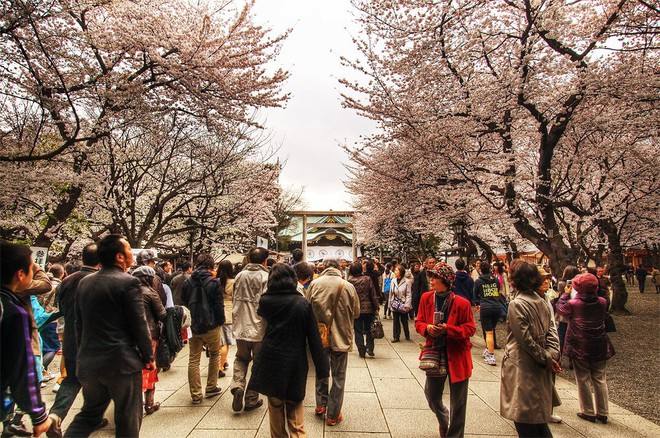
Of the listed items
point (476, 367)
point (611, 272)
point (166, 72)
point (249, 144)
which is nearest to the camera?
point (476, 367)

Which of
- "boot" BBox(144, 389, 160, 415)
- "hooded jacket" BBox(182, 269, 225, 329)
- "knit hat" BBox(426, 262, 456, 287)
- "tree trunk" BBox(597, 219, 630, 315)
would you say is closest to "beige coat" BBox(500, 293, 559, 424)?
"knit hat" BBox(426, 262, 456, 287)

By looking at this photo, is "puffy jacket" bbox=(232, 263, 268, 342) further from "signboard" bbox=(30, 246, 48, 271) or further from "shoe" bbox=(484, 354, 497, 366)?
"signboard" bbox=(30, 246, 48, 271)

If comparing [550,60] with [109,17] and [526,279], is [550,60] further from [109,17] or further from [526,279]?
[109,17]

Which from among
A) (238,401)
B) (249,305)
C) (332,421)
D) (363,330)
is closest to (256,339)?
(249,305)

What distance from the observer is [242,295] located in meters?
4.93

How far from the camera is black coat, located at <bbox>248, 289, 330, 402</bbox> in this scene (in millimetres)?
3162

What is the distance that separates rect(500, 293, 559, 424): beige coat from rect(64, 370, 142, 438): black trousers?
292cm

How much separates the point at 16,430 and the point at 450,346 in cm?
434

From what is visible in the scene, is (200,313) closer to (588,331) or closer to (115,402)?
(115,402)

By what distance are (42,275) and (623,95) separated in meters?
10.8

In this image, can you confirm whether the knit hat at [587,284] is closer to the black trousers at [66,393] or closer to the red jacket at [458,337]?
the red jacket at [458,337]

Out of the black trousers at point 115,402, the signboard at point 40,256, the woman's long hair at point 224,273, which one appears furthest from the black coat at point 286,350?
the signboard at point 40,256

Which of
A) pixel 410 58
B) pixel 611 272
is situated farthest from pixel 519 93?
pixel 611 272

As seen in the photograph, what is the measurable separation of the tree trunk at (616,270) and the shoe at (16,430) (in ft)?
53.6
